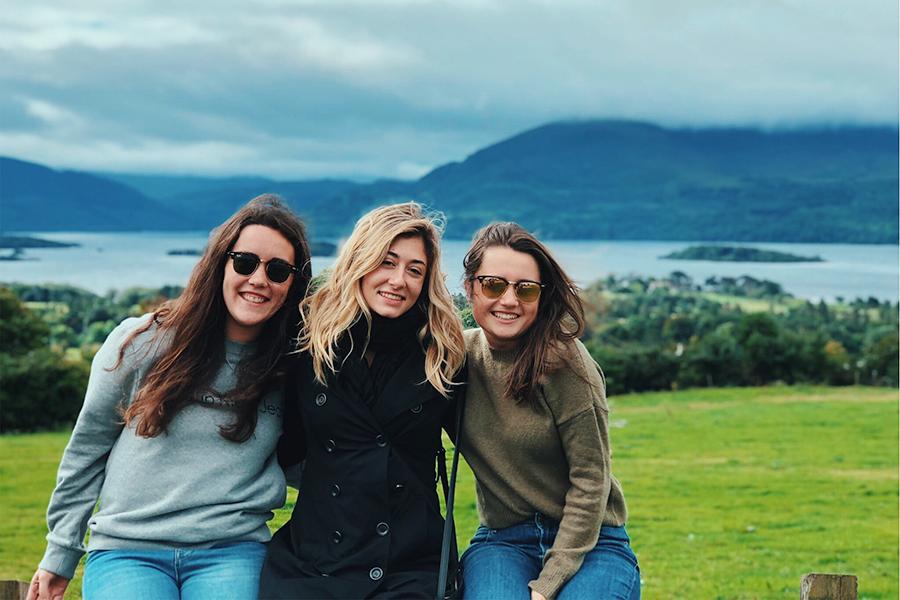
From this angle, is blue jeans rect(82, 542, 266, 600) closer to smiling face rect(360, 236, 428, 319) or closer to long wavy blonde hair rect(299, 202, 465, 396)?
long wavy blonde hair rect(299, 202, 465, 396)

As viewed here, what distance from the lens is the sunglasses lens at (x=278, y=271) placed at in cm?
444

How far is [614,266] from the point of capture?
6469 cm

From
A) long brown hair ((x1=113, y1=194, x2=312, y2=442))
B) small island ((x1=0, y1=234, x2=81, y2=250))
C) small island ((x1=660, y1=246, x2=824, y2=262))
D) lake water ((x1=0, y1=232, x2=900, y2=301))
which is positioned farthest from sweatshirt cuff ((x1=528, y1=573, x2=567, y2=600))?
small island ((x1=660, y1=246, x2=824, y2=262))

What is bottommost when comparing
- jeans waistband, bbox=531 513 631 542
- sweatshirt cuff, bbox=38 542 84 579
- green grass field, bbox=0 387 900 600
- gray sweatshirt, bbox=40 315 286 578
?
green grass field, bbox=0 387 900 600

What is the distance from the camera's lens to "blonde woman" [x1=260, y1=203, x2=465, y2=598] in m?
4.17

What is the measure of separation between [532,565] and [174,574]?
5.22ft

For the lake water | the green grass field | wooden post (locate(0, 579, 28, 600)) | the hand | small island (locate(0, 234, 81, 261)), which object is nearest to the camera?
wooden post (locate(0, 579, 28, 600))

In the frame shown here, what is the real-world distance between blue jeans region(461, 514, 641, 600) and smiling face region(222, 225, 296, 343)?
1475 mm

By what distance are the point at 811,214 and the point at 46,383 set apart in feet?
292

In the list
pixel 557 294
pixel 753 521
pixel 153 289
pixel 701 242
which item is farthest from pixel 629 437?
pixel 701 242

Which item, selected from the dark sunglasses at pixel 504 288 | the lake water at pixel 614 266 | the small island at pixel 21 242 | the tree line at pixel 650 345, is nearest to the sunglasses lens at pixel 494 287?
the dark sunglasses at pixel 504 288

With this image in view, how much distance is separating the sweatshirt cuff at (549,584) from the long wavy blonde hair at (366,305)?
A: 909 millimetres

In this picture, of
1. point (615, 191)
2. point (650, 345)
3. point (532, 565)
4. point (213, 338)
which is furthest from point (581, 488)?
point (615, 191)

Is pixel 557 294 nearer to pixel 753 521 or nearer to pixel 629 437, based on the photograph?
pixel 753 521
